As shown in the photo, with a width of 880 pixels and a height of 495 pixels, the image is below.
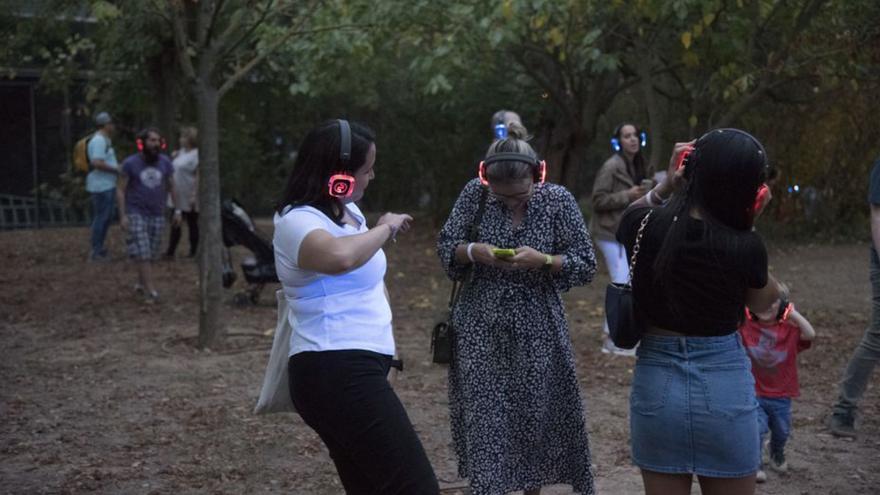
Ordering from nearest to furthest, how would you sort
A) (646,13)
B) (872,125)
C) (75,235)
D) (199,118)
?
(199,118) < (646,13) < (872,125) < (75,235)

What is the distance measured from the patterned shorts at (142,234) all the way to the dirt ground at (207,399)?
551 mm

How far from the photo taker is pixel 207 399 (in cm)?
831

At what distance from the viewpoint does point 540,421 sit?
5488 mm

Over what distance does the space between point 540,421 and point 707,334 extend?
1664mm

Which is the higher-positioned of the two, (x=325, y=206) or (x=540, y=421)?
(x=325, y=206)

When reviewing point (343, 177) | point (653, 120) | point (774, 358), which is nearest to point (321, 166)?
point (343, 177)

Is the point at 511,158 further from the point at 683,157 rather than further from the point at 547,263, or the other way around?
the point at 683,157

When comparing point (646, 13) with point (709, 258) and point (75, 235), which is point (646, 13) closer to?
point (709, 258)

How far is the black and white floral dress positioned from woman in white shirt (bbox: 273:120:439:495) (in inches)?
44.3

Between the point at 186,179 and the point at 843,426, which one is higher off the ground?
the point at 186,179

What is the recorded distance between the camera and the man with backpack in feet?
50.6

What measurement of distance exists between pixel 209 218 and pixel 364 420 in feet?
19.3

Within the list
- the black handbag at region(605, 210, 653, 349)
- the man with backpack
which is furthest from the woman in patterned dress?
the man with backpack

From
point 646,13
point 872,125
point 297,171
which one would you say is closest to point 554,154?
point 872,125
